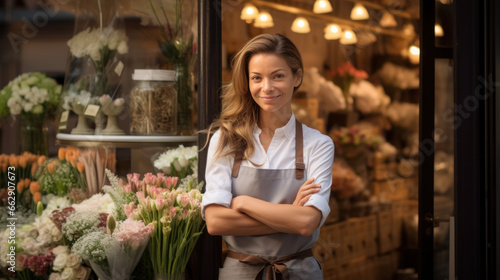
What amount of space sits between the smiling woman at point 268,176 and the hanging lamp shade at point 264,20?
169cm

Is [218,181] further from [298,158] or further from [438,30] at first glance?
[438,30]

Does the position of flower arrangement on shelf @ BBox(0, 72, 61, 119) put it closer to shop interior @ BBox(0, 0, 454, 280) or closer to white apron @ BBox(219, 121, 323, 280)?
shop interior @ BBox(0, 0, 454, 280)

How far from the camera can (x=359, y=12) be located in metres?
4.46

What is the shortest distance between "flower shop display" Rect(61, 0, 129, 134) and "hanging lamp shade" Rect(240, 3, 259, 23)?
0.92 meters

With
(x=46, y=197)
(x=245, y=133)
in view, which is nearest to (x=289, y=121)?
(x=245, y=133)

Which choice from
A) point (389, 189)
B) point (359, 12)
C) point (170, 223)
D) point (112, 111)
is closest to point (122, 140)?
point (112, 111)

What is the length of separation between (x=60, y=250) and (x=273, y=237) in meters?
1.05

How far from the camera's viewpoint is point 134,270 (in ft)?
8.63

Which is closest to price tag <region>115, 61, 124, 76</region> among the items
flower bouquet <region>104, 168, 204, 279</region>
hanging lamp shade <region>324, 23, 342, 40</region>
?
flower bouquet <region>104, 168, 204, 279</region>

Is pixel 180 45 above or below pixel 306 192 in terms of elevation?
above

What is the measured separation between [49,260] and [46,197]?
1.71 feet

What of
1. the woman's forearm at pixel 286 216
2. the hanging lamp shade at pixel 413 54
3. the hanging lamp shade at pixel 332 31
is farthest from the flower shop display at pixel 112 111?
the hanging lamp shade at pixel 413 54

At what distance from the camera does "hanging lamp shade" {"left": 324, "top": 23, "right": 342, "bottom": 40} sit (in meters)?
4.51

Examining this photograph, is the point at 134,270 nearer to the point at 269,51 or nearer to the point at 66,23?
the point at 269,51
